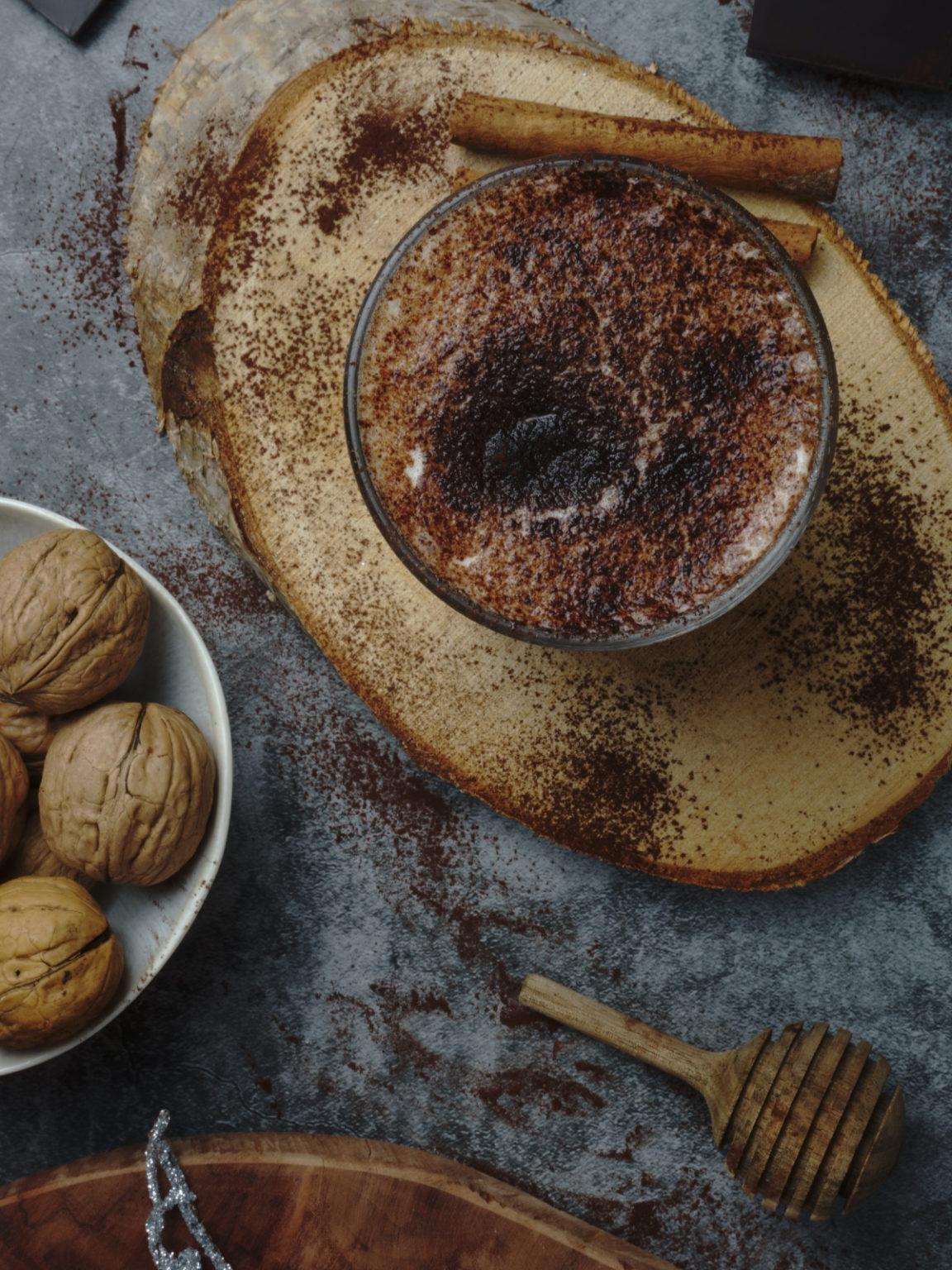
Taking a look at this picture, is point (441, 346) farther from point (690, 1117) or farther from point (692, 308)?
point (690, 1117)

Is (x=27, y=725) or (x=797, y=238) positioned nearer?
(x=797, y=238)

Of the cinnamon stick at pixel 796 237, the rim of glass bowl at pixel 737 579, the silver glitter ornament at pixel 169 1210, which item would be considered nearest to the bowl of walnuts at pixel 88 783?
the silver glitter ornament at pixel 169 1210

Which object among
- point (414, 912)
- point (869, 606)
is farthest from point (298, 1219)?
point (869, 606)

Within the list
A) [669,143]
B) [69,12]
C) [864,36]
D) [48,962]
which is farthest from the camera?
[69,12]

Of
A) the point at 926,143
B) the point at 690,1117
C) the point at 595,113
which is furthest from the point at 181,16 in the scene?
the point at 690,1117

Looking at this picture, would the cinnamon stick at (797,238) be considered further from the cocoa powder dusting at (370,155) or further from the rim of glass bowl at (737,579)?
the cocoa powder dusting at (370,155)

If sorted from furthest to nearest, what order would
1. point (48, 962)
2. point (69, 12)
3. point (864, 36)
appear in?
point (69, 12) → point (864, 36) → point (48, 962)

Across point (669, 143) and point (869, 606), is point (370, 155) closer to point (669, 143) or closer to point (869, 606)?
point (669, 143)
